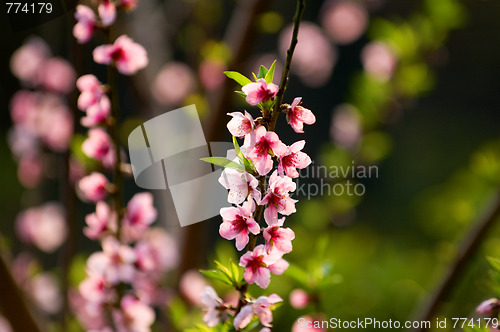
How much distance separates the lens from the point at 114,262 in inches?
32.2

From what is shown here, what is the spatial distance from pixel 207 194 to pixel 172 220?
0.44 m

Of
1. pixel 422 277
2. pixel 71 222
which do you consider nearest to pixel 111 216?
pixel 71 222

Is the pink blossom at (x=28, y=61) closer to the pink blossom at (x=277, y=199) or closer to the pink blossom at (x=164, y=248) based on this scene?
the pink blossom at (x=164, y=248)

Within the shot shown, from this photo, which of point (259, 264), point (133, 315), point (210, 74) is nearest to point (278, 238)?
point (259, 264)

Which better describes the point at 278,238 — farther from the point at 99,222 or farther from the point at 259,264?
the point at 99,222

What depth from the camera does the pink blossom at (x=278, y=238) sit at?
1.80ft

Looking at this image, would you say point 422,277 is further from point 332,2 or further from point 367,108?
point 332,2

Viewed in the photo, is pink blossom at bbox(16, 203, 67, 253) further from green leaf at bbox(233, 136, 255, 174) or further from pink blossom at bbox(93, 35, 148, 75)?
green leaf at bbox(233, 136, 255, 174)

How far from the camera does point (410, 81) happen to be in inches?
54.2

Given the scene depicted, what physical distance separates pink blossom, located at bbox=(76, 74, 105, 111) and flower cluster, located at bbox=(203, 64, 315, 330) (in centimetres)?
29

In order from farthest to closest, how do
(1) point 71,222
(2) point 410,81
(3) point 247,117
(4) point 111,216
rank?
(2) point 410,81 < (1) point 71,222 < (4) point 111,216 < (3) point 247,117

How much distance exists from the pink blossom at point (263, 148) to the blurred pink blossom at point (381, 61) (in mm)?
1009

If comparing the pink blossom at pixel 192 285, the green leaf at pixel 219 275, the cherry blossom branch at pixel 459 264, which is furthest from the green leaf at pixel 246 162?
the pink blossom at pixel 192 285

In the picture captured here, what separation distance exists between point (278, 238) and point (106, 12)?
15.9 inches
